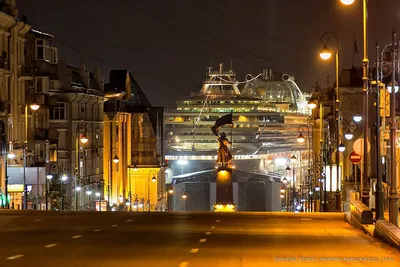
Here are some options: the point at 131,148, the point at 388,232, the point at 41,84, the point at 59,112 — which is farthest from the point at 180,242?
the point at 131,148

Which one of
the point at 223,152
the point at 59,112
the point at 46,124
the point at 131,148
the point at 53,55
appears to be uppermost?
the point at 53,55

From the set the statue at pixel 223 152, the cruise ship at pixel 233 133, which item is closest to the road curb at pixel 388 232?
the statue at pixel 223 152

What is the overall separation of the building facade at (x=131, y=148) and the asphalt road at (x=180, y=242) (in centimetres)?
6067

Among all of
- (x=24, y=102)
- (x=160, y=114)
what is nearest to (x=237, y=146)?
(x=160, y=114)

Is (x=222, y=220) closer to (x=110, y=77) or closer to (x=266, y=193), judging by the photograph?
(x=110, y=77)

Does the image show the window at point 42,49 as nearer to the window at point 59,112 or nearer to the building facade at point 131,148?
the window at point 59,112

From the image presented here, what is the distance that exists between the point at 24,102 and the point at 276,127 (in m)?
127

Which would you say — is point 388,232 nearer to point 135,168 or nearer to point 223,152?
point 223,152

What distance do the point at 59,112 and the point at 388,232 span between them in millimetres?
59913

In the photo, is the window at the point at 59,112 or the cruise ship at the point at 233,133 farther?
the cruise ship at the point at 233,133

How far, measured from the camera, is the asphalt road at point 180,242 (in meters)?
18.7

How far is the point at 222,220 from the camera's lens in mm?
32750

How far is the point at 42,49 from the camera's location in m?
74.8

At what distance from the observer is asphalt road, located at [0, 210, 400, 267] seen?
61.4 feet
